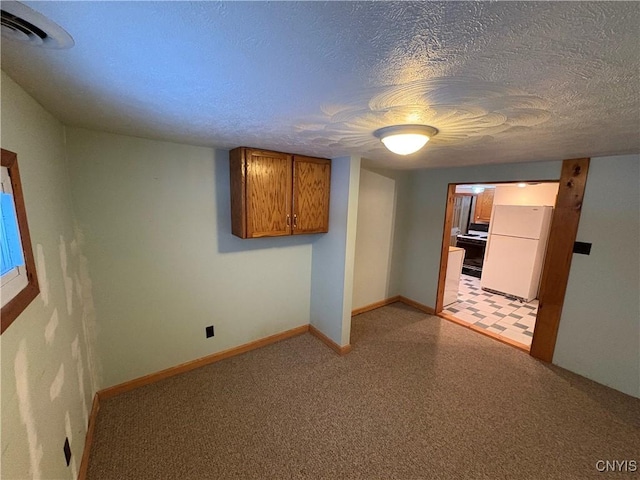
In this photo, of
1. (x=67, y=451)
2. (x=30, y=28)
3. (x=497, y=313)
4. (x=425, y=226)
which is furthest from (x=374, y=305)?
(x=30, y=28)

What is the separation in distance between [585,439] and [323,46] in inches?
117

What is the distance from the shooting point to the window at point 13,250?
0.88 meters

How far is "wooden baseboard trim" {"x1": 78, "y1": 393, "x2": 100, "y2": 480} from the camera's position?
153 centimetres

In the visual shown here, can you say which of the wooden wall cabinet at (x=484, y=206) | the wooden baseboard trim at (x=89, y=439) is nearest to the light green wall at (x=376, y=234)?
the wooden baseboard trim at (x=89, y=439)

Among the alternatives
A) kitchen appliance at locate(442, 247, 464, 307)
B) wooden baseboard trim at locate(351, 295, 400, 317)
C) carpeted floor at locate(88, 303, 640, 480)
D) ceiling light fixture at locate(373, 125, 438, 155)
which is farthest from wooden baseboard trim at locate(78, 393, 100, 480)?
kitchen appliance at locate(442, 247, 464, 307)

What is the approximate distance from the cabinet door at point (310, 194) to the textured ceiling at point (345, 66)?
928mm

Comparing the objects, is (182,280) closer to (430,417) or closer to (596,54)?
(430,417)

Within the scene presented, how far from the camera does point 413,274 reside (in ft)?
13.3

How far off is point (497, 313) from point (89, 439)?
476 cm

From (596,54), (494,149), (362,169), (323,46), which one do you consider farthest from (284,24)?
(362,169)

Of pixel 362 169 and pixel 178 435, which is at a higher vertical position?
pixel 362 169

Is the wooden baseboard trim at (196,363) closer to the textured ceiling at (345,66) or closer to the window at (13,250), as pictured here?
the window at (13,250)

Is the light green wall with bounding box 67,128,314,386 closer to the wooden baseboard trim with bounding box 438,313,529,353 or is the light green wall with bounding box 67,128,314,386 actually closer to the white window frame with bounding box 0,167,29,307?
the white window frame with bounding box 0,167,29,307

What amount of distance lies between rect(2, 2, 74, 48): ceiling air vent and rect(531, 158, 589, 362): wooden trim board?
11.6 feet
